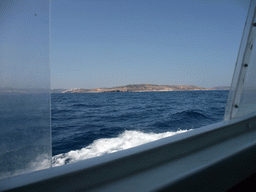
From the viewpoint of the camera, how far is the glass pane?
56cm

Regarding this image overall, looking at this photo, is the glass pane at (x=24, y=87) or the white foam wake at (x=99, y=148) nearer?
the glass pane at (x=24, y=87)

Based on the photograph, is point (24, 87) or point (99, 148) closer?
point (24, 87)

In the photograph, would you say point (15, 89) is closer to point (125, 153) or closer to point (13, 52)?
point (13, 52)

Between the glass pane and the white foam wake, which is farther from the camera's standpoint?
the white foam wake

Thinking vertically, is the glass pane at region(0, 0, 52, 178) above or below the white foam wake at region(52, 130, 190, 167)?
above

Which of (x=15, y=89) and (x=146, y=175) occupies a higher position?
(x=15, y=89)

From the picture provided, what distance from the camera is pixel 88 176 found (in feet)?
1.82

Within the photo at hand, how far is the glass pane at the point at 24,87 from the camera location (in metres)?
0.56

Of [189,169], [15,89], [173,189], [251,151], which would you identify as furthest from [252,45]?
[15,89]

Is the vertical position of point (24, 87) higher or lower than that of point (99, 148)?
higher

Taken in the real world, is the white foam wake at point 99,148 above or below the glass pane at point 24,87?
below

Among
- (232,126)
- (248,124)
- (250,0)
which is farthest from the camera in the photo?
(250,0)

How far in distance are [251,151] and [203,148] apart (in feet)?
0.85

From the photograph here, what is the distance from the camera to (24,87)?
2.09 ft
